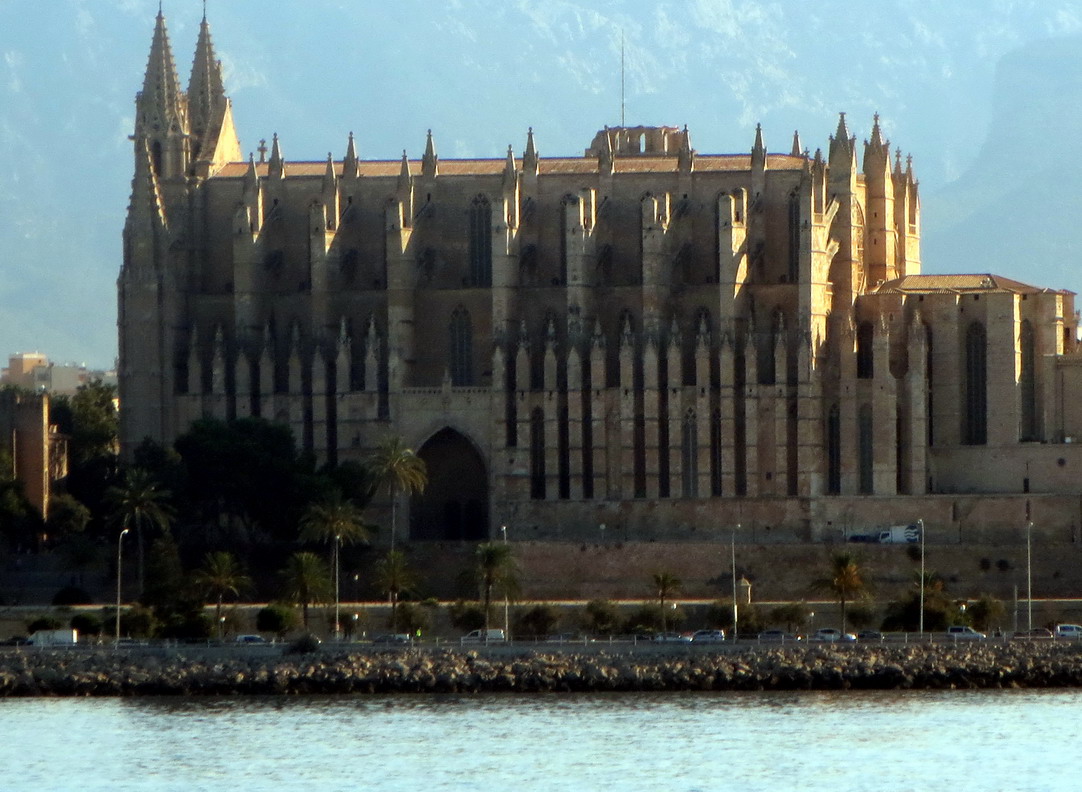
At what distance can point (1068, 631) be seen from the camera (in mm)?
84125

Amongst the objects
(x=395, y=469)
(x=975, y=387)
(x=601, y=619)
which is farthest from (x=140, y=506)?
(x=975, y=387)

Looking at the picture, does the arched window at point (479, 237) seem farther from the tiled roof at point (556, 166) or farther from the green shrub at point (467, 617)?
the green shrub at point (467, 617)

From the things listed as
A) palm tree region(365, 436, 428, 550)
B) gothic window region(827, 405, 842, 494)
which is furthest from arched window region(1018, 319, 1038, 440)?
palm tree region(365, 436, 428, 550)

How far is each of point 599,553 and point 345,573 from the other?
746 cm

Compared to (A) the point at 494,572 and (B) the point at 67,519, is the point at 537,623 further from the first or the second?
(B) the point at 67,519

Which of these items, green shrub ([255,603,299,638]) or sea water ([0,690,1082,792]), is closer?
sea water ([0,690,1082,792])

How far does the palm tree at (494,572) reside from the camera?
86312 mm

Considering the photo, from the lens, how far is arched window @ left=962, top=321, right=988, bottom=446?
3957 inches

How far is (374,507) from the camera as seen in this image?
104 meters

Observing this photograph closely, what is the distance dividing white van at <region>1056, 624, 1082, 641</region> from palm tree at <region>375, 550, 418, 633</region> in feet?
55.6

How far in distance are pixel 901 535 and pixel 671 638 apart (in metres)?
17.4

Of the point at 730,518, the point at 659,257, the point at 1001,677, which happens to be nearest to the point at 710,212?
the point at 659,257

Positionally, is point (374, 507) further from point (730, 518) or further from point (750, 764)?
point (750, 764)

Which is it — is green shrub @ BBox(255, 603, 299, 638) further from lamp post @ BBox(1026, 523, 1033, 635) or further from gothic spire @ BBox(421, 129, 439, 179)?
gothic spire @ BBox(421, 129, 439, 179)
